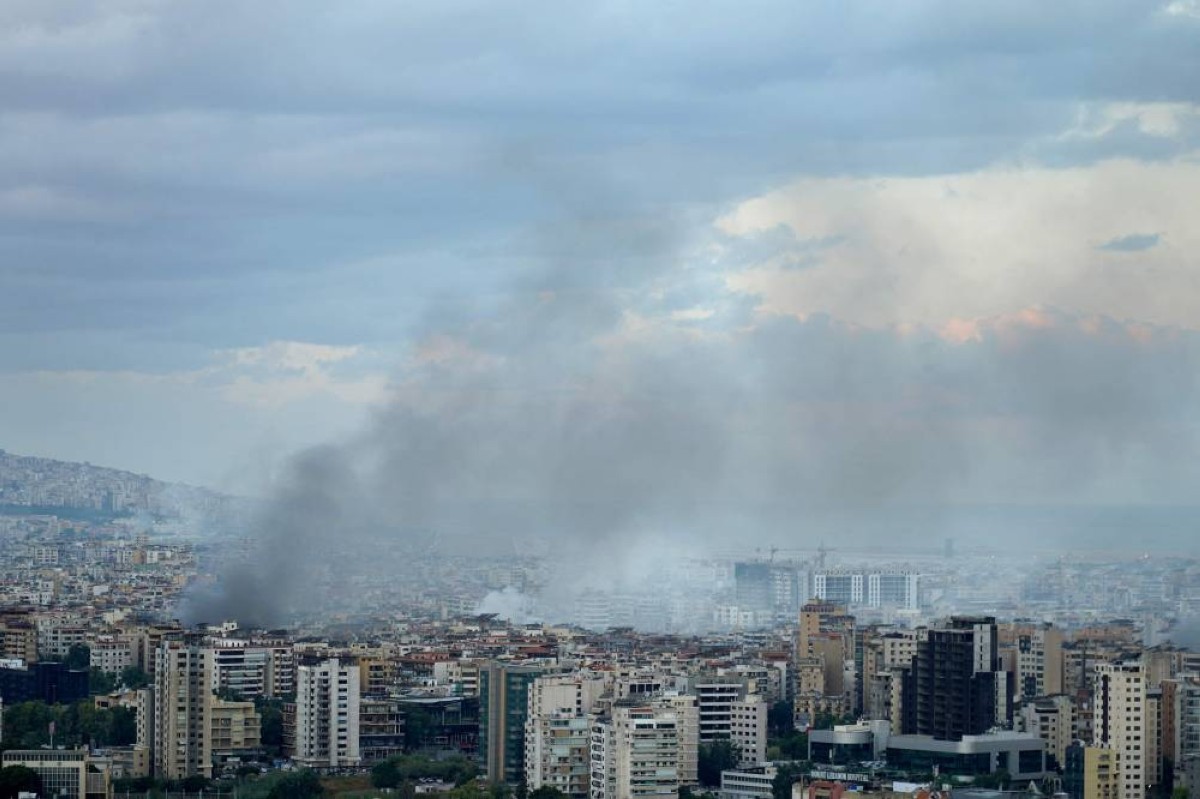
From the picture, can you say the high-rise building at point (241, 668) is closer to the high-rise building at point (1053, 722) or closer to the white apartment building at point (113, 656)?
the white apartment building at point (113, 656)

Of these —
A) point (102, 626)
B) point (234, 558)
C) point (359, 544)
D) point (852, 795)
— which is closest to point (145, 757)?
point (852, 795)

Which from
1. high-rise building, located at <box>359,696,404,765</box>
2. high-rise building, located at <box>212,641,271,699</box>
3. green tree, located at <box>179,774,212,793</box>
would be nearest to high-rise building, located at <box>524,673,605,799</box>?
high-rise building, located at <box>359,696,404,765</box>

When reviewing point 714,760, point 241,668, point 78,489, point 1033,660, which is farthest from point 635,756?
point 78,489

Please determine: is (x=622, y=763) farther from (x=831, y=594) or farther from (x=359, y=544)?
(x=831, y=594)

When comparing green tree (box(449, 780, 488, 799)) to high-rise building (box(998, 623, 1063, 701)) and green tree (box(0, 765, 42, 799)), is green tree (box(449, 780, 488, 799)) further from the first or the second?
high-rise building (box(998, 623, 1063, 701))

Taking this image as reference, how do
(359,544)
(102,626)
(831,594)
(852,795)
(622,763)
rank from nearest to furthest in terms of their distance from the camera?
(852,795), (622,763), (102,626), (359,544), (831,594)
